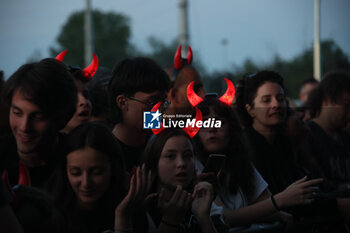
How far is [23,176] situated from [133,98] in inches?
30.4

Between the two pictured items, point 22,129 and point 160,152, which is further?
point 160,152

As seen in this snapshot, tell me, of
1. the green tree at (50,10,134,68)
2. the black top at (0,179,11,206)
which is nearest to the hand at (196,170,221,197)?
the black top at (0,179,11,206)

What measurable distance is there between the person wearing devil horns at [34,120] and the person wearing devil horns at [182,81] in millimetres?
750

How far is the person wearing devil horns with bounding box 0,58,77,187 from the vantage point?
1.61 m

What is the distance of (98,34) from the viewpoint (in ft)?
85.8

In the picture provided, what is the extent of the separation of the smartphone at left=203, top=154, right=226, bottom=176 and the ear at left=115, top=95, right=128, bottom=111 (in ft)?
1.66

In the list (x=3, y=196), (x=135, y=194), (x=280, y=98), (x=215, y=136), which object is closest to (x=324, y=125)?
(x=280, y=98)

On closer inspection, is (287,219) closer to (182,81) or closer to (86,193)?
(182,81)

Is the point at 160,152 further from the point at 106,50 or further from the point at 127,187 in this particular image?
the point at 106,50

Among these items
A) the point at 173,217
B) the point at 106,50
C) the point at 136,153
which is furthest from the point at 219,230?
the point at 106,50

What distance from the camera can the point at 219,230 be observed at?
2273 millimetres

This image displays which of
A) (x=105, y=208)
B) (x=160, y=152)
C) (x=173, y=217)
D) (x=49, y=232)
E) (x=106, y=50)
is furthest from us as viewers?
(x=106, y=50)

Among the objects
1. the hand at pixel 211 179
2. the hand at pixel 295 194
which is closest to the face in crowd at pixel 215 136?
the hand at pixel 211 179

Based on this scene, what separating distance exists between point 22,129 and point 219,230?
1.15 meters
